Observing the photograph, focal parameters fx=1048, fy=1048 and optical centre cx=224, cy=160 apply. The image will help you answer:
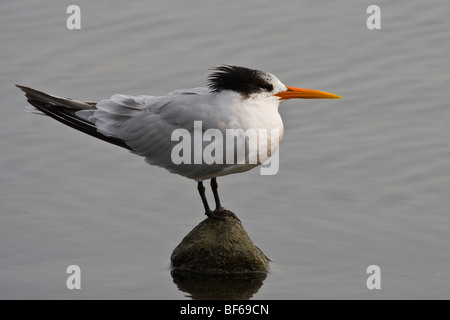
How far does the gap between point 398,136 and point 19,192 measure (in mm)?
3574

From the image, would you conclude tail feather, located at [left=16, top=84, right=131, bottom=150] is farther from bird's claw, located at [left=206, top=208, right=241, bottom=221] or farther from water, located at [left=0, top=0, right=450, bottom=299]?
bird's claw, located at [left=206, top=208, right=241, bottom=221]

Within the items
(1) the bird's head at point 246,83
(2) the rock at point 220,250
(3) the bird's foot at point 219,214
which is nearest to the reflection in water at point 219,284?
(2) the rock at point 220,250

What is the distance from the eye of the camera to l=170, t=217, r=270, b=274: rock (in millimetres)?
7727

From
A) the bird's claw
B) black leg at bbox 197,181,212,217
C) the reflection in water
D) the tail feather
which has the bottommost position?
the reflection in water

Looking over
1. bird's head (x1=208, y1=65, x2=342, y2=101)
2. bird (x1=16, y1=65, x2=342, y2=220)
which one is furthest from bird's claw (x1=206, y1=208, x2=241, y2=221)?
bird's head (x1=208, y1=65, x2=342, y2=101)

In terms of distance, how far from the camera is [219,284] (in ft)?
25.1

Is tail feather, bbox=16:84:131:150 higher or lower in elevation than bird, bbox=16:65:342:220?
higher

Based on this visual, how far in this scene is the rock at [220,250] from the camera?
7727mm

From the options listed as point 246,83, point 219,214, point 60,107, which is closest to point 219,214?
point 219,214

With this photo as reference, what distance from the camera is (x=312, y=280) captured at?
775cm

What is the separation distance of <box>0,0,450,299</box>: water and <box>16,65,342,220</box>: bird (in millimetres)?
870

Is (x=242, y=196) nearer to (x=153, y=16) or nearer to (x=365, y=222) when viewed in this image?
(x=365, y=222)

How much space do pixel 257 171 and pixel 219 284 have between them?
2189 millimetres

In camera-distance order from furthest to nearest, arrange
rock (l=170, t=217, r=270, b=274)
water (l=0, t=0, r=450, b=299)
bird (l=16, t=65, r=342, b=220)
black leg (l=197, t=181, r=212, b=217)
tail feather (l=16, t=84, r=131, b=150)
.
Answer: tail feather (l=16, t=84, r=131, b=150) → water (l=0, t=0, r=450, b=299) → black leg (l=197, t=181, r=212, b=217) → rock (l=170, t=217, r=270, b=274) → bird (l=16, t=65, r=342, b=220)
